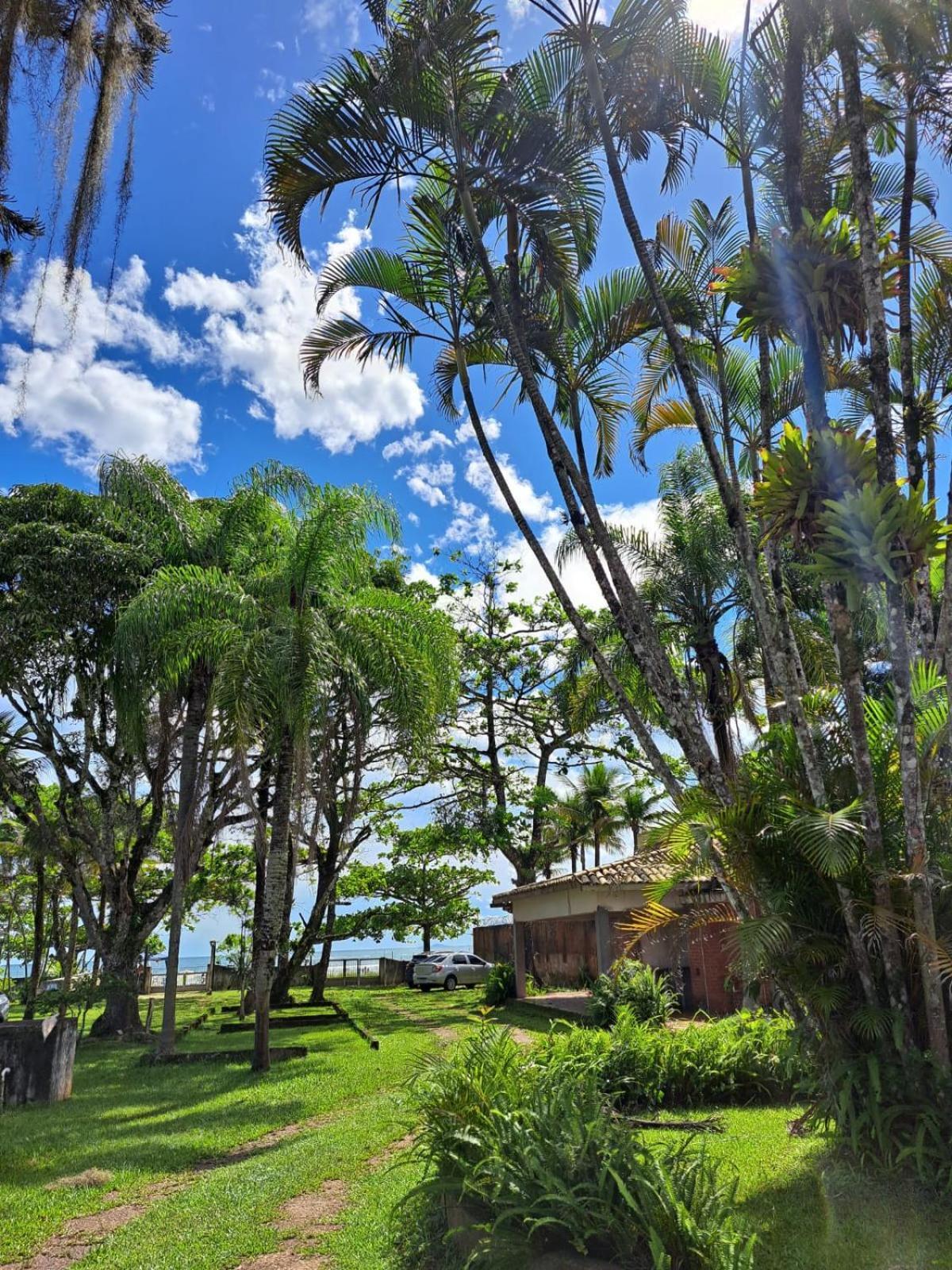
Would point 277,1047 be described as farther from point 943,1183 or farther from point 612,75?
point 612,75

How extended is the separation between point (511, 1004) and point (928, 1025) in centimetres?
1710

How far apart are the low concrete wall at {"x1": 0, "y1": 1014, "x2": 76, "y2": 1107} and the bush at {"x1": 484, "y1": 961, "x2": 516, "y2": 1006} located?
12617 millimetres

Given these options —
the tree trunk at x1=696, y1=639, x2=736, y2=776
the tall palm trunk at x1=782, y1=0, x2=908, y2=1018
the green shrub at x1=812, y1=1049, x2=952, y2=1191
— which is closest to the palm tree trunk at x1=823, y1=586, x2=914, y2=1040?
the tall palm trunk at x1=782, y1=0, x2=908, y2=1018

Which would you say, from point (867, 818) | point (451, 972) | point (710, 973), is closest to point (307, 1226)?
point (867, 818)

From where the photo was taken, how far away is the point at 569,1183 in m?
4.25

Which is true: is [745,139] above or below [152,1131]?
above

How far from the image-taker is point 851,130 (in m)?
5.59

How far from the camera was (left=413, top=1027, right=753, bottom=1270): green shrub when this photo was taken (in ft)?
12.5

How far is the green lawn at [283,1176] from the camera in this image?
476 centimetres

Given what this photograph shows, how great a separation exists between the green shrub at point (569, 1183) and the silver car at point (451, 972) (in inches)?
1053

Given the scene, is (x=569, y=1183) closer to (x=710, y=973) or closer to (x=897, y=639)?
(x=897, y=639)

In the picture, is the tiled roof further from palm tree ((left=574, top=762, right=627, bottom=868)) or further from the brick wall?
palm tree ((left=574, top=762, right=627, bottom=868))

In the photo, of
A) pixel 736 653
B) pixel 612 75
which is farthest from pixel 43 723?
pixel 612 75

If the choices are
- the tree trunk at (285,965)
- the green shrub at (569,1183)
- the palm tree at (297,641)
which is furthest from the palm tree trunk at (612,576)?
the tree trunk at (285,965)
